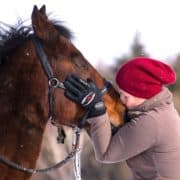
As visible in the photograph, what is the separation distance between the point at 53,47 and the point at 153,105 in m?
0.70

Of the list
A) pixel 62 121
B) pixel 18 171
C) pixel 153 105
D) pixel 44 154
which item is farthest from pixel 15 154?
pixel 44 154

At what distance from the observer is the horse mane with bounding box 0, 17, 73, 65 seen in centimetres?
376

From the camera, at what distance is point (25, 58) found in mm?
3705

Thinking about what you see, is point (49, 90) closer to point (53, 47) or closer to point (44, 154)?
point (53, 47)

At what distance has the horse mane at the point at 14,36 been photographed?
12.3ft

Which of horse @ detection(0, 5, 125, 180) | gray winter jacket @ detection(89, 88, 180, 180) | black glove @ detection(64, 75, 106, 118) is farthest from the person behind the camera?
horse @ detection(0, 5, 125, 180)

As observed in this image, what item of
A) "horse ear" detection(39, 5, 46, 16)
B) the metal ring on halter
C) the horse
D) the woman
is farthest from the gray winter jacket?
"horse ear" detection(39, 5, 46, 16)

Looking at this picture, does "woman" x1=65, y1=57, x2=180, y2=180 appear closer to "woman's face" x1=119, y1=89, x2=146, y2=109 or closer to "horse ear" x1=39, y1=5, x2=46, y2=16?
"woman's face" x1=119, y1=89, x2=146, y2=109

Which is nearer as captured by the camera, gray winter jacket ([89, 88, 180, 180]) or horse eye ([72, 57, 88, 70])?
gray winter jacket ([89, 88, 180, 180])

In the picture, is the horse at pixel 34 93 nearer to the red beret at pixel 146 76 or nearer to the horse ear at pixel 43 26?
the horse ear at pixel 43 26

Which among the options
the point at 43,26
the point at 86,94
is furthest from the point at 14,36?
the point at 86,94

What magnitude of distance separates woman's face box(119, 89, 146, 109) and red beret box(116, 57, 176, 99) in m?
0.03

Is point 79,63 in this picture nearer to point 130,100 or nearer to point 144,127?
point 130,100

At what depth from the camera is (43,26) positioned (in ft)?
12.1
